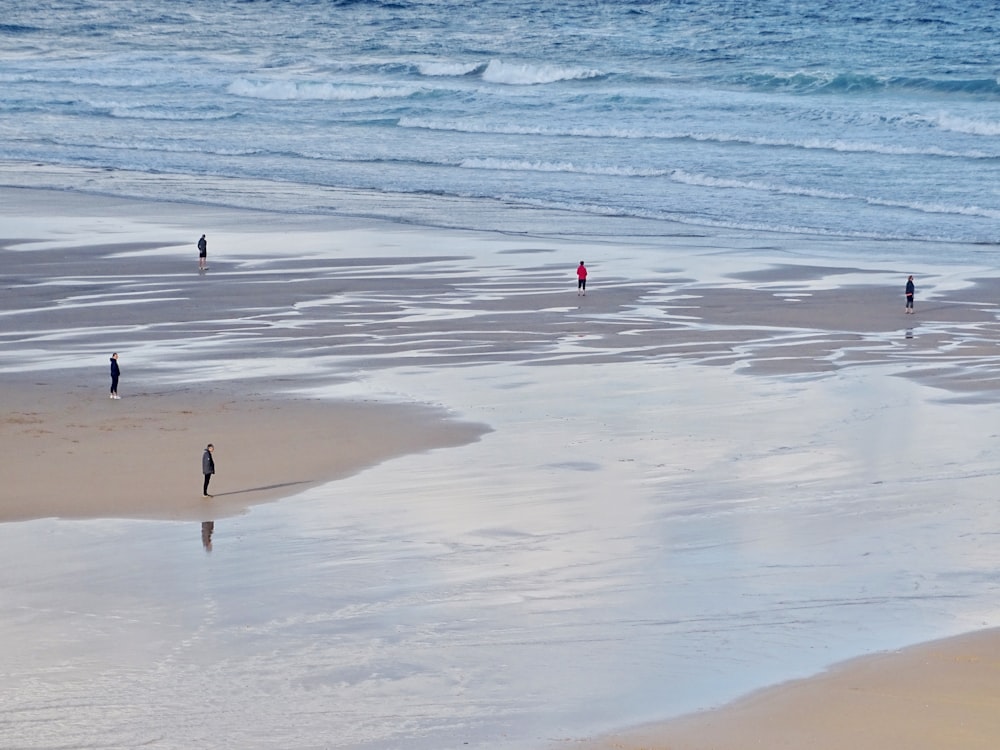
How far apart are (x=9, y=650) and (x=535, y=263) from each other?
18.7 m

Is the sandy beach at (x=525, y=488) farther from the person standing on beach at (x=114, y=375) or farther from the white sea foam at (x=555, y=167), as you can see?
the white sea foam at (x=555, y=167)

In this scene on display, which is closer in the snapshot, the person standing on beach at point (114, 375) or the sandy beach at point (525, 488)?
the sandy beach at point (525, 488)

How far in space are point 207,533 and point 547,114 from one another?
4204cm

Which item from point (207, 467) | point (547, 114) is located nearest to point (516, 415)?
point (207, 467)

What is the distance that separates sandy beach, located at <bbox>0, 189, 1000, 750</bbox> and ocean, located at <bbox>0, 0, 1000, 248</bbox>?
851 centimetres

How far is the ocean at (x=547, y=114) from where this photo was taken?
37.0 metres

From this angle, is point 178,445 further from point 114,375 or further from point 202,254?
point 202,254

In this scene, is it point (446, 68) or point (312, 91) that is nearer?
point (312, 91)

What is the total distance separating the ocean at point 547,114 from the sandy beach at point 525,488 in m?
8.51

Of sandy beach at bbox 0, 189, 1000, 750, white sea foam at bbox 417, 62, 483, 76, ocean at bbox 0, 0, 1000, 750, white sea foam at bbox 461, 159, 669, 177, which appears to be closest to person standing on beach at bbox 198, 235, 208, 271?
ocean at bbox 0, 0, 1000, 750

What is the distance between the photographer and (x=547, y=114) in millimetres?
54344

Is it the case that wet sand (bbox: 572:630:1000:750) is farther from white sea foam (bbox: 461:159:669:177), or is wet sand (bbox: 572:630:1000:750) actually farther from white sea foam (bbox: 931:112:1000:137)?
white sea foam (bbox: 931:112:1000:137)

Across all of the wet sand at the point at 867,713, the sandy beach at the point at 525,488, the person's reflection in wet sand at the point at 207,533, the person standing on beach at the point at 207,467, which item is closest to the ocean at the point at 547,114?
the sandy beach at the point at 525,488

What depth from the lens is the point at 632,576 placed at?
41.2 feet
